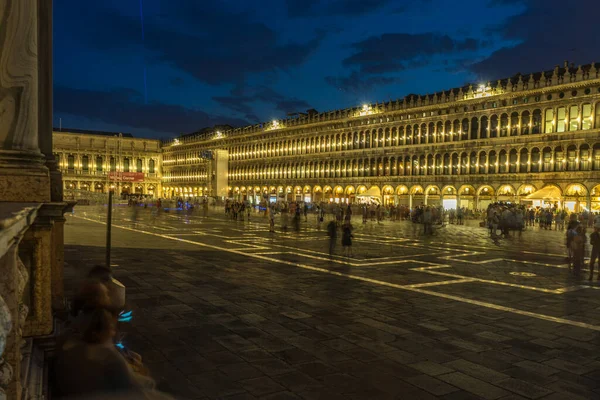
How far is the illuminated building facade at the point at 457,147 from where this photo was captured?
4425 cm


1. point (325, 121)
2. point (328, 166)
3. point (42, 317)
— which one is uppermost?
point (325, 121)

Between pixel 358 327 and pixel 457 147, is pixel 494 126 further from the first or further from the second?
pixel 358 327

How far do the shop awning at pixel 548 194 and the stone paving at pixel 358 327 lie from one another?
113ft

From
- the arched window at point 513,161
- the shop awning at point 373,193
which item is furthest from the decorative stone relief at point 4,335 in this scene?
the shop awning at point 373,193

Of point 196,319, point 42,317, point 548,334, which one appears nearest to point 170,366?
point 42,317

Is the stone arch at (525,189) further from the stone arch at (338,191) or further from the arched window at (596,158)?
the stone arch at (338,191)

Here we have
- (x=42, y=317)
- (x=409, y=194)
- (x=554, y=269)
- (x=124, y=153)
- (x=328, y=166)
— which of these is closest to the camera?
(x=42, y=317)

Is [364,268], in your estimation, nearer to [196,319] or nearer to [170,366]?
[196,319]

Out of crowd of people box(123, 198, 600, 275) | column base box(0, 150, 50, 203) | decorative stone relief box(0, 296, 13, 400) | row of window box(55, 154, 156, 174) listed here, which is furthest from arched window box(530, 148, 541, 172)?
row of window box(55, 154, 156, 174)

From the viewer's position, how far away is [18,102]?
4105mm

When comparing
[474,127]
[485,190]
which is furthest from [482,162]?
[474,127]

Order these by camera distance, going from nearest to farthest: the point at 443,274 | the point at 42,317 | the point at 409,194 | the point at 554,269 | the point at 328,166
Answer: the point at 42,317 < the point at 443,274 < the point at 554,269 < the point at 409,194 < the point at 328,166

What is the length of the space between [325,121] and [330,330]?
66.1 m

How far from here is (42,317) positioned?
4219mm
